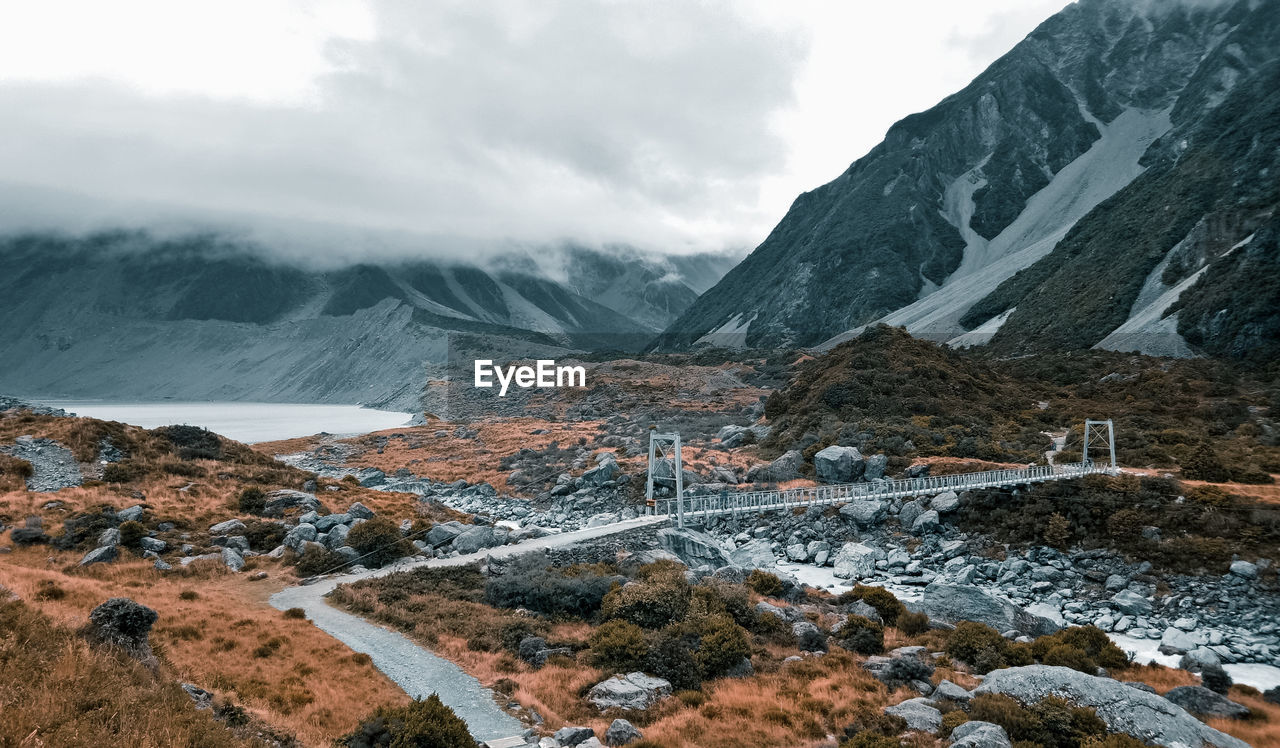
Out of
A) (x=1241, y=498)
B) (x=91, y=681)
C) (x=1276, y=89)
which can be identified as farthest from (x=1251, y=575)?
(x=1276, y=89)

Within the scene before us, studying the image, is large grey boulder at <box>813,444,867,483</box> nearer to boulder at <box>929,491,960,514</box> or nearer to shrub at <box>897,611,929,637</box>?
boulder at <box>929,491,960,514</box>

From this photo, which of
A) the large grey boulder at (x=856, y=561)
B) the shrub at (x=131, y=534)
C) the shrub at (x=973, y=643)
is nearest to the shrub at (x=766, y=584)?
the large grey boulder at (x=856, y=561)

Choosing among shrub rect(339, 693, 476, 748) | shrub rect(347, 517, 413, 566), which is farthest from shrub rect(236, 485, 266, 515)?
shrub rect(339, 693, 476, 748)

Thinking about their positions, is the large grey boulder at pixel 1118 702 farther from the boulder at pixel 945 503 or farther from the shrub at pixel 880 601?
the boulder at pixel 945 503

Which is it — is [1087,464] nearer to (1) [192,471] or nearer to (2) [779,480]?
(2) [779,480]

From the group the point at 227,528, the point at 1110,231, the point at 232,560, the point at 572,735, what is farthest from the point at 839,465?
the point at 1110,231
